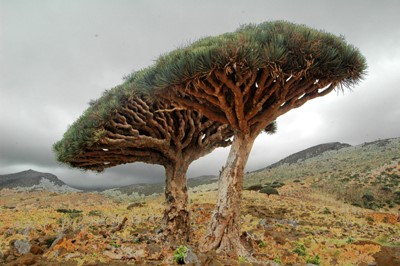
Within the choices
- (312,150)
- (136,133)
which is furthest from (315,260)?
(312,150)

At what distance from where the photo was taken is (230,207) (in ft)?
26.7

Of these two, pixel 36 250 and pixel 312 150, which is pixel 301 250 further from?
pixel 312 150

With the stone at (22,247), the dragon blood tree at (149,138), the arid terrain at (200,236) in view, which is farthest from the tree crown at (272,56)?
the stone at (22,247)

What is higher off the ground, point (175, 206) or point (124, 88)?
point (124, 88)

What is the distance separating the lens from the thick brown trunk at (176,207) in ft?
34.7

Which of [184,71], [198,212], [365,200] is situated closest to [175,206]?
[184,71]

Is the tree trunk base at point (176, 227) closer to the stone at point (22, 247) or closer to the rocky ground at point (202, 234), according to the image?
the rocky ground at point (202, 234)

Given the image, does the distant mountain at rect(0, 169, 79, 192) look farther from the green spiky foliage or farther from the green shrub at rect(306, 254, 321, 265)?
the green shrub at rect(306, 254, 321, 265)

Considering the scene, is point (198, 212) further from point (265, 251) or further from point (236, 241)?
point (236, 241)

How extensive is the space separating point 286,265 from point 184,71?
5.17 m

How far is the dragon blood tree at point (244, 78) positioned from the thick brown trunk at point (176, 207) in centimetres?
266

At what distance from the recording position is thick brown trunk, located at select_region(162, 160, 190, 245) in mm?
10570

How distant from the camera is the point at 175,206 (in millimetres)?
10773

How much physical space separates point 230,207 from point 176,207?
3061mm
